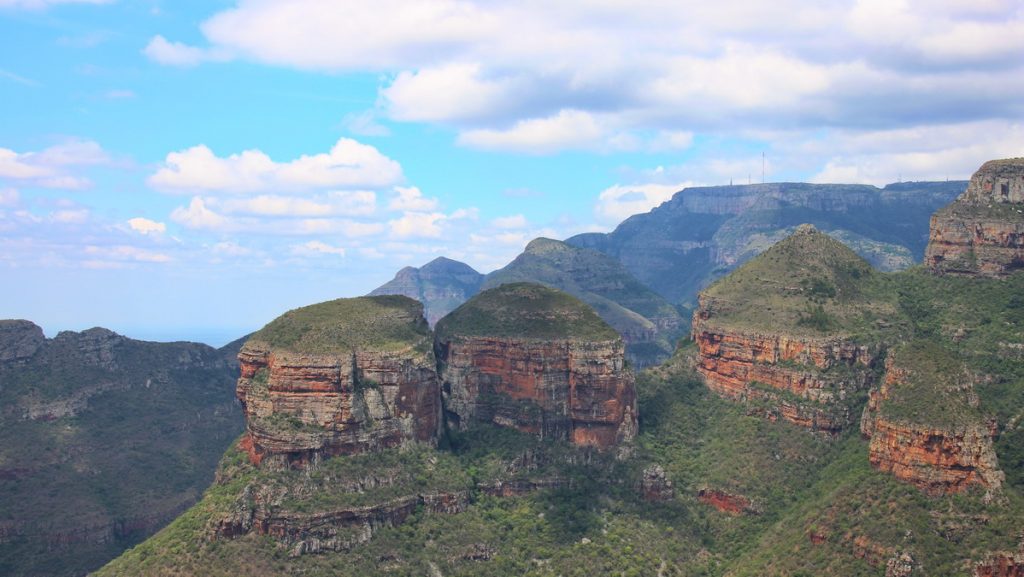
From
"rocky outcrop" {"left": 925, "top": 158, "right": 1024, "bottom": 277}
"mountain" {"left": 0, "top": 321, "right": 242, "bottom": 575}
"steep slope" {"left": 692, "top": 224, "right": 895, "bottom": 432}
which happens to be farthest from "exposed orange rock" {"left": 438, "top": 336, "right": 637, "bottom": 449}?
"mountain" {"left": 0, "top": 321, "right": 242, "bottom": 575}

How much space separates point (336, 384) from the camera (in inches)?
3433

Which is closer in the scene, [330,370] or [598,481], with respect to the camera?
[330,370]

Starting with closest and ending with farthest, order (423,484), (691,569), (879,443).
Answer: (879,443), (691,569), (423,484)

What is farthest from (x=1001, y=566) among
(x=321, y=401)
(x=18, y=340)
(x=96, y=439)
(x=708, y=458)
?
(x=18, y=340)

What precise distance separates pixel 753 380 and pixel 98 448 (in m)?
82.7

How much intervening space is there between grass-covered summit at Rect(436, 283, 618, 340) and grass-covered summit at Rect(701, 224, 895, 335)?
14490 millimetres

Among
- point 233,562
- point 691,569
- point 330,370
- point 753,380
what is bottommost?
point 691,569

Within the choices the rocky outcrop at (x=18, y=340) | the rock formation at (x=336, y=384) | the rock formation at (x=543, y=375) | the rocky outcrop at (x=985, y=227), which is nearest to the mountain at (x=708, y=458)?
the rock formation at (x=543, y=375)

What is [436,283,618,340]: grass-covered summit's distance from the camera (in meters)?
102

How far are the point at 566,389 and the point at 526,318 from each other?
8698 millimetres

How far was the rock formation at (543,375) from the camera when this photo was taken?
99625 millimetres

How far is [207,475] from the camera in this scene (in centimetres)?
13175

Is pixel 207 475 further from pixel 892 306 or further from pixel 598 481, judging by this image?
pixel 892 306

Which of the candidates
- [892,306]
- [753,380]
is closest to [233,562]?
[753,380]
